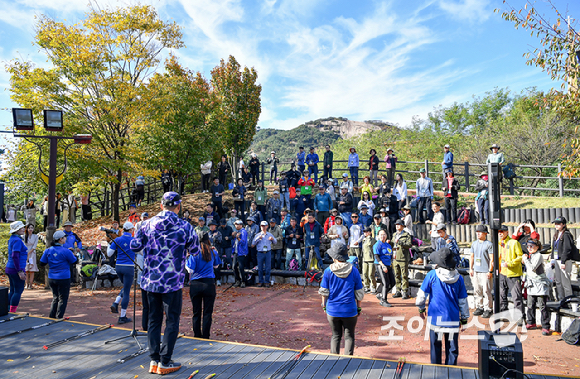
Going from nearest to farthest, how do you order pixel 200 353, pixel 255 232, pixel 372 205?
pixel 200 353 < pixel 255 232 < pixel 372 205

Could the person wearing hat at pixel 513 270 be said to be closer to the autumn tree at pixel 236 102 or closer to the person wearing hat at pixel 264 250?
the person wearing hat at pixel 264 250

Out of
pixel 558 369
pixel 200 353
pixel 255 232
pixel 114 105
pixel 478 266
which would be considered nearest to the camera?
pixel 200 353

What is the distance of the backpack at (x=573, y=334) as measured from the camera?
6.20 m

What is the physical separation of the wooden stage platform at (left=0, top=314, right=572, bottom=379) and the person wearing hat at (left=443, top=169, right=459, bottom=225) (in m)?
9.65

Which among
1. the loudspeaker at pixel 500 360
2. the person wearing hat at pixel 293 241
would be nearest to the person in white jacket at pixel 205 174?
the person wearing hat at pixel 293 241

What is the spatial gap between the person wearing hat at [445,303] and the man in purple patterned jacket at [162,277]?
298cm

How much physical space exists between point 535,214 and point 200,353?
1205 cm

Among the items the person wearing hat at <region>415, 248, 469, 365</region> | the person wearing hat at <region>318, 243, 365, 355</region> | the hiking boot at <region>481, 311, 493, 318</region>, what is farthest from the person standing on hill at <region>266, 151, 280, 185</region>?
the person wearing hat at <region>415, 248, 469, 365</region>

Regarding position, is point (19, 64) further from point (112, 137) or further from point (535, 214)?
point (535, 214)

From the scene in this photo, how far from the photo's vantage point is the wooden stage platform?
405cm

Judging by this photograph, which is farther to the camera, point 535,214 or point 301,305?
point 535,214

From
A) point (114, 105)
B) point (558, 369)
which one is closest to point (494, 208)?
point (558, 369)

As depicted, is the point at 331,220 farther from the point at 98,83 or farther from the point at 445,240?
the point at 98,83

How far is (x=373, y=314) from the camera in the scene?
845 cm
